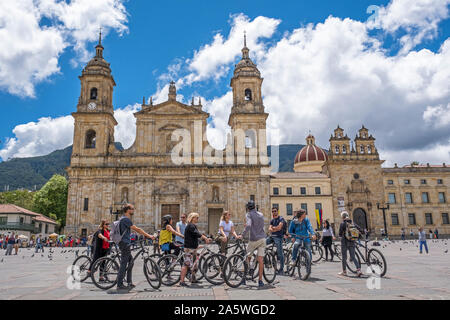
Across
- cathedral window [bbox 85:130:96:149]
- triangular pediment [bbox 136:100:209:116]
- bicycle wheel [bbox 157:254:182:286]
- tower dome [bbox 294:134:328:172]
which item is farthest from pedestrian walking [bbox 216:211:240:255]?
tower dome [bbox 294:134:328:172]

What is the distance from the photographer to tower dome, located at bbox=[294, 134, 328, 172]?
60.8 m

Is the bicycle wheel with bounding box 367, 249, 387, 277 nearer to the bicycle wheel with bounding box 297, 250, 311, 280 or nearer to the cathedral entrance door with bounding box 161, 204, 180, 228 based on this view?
the bicycle wheel with bounding box 297, 250, 311, 280

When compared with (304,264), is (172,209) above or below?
above

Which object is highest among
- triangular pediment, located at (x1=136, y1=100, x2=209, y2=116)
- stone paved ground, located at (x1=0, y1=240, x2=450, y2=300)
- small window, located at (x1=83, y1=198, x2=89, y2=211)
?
triangular pediment, located at (x1=136, y1=100, x2=209, y2=116)

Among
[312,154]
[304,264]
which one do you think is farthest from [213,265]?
[312,154]

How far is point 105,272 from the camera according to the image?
27.1 ft

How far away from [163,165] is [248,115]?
11.6m

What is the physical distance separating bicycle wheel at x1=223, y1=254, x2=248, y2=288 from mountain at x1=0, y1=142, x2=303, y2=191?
360ft

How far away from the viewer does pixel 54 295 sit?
7.24 meters

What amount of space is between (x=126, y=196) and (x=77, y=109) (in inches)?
480

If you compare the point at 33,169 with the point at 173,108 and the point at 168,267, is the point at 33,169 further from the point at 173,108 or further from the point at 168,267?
the point at 168,267
